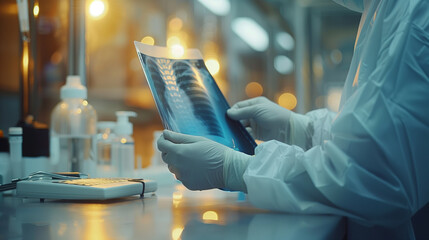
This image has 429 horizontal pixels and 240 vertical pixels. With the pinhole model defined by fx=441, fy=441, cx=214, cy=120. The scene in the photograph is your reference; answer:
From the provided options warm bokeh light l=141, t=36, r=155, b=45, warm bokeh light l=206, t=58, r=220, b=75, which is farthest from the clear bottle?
warm bokeh light l=206, t=58, r=220, b=75

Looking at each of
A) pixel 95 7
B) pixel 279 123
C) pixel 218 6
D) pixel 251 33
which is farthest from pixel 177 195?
pixel 251 33

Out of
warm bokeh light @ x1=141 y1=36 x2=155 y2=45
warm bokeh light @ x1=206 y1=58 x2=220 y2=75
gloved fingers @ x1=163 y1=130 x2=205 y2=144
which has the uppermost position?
warm bokeh light @ x1=141 y1=36 x2=155 y2=45

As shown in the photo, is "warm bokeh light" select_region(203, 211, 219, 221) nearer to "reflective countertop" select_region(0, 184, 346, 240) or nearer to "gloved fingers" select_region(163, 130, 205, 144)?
"reflective countertop" select_region(0, 184, 346, 240)

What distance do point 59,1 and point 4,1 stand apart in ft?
1.72

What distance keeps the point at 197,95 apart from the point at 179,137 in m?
0.19

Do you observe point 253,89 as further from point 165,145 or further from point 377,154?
point 377,154

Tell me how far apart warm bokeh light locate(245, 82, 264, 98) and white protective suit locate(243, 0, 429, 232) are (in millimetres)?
3514

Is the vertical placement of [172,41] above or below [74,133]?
above

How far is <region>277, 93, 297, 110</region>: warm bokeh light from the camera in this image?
14.1ft

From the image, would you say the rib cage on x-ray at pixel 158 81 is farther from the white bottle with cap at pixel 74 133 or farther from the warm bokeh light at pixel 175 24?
the warm bokeh light at pixel 175 24

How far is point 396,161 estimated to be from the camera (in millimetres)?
777

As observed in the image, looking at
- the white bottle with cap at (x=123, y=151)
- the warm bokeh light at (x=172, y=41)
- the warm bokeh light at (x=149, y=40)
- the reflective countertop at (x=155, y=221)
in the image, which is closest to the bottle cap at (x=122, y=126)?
the white bottle with cap at (x=123, y=151)

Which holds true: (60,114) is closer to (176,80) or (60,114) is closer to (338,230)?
(176,80)

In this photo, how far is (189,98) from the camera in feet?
3.62
